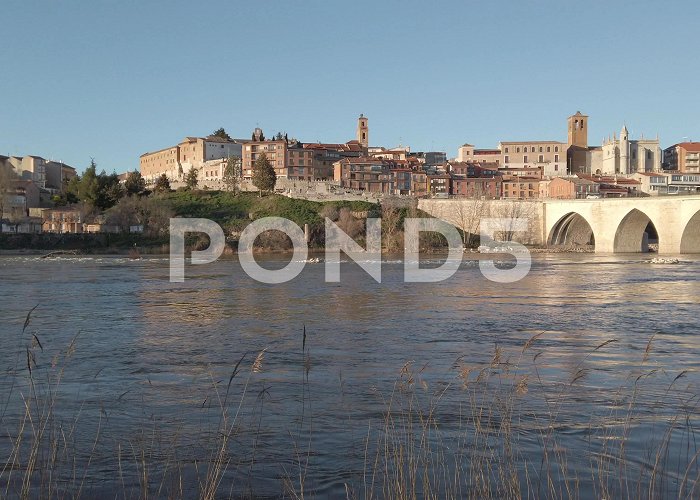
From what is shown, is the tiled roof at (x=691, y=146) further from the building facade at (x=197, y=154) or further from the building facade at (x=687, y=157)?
the building facade at (x=197, y=154)

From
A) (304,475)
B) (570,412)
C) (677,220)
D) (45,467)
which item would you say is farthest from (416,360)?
(677,220)

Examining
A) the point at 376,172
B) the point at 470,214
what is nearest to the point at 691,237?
the point at 470,214

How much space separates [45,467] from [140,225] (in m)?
63.7

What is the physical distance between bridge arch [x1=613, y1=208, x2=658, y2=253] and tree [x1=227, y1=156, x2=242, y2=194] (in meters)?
44.1

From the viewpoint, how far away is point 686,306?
2025cm

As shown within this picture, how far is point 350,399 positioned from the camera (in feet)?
29.7

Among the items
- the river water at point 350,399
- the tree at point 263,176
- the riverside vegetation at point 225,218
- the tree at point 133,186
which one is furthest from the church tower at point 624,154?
the river water at point 350,399

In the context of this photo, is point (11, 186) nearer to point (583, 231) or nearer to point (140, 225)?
point (140, 225)

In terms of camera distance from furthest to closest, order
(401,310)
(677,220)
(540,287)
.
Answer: (677,220), (540,287), (401,310)

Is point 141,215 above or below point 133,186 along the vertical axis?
below

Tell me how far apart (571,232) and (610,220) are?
11105 millimetres

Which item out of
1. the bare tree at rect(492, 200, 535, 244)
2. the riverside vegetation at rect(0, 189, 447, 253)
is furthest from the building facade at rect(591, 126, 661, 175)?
the riverside vegetation at rect(0, 189, 447, 253)

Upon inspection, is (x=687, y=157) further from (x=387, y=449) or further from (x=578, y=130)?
(x=387, y=449)

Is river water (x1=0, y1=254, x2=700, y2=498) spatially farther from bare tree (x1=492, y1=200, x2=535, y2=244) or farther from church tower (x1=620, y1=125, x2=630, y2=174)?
church tower (x1=620, y1=125, x2=630, y2=174)
